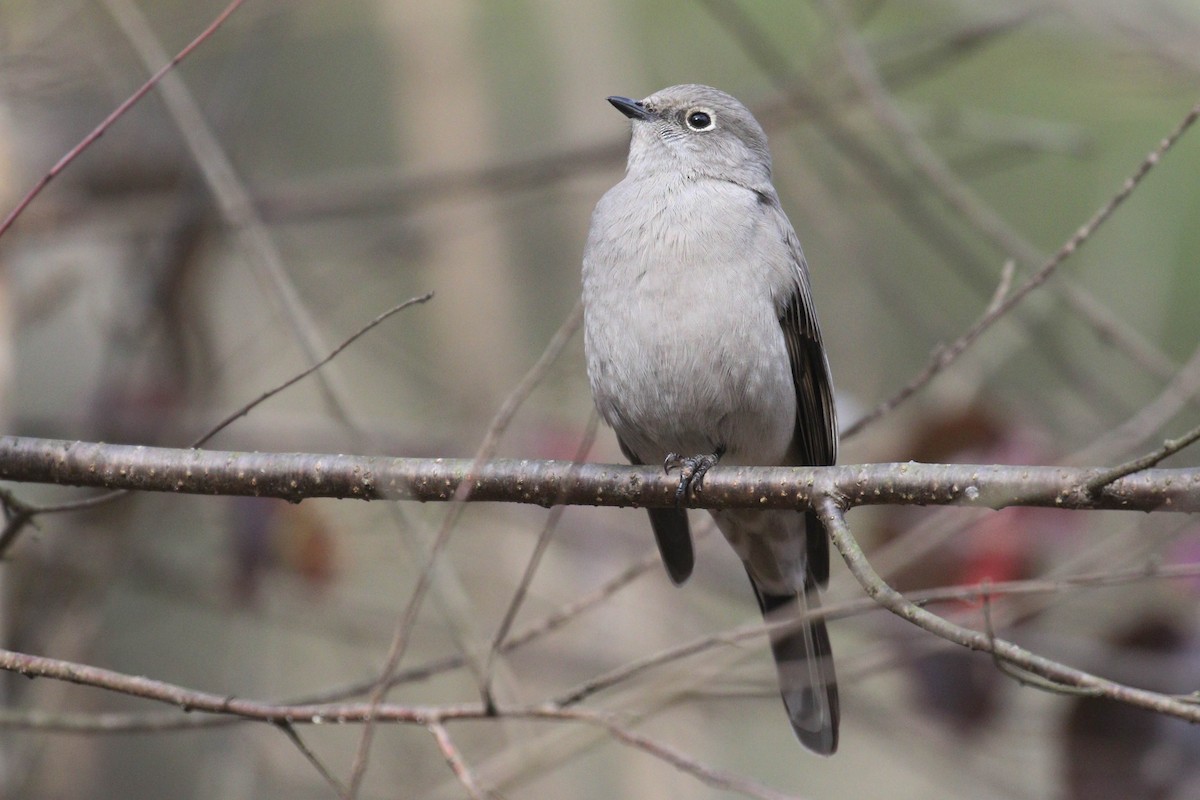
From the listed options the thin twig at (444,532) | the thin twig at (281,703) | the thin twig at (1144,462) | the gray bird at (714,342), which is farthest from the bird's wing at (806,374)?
the thin twig at (1144,462)

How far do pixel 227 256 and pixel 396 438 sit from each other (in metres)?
1.80

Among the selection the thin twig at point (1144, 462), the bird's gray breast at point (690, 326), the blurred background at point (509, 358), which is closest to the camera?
the thin twig at point (1144, 462)

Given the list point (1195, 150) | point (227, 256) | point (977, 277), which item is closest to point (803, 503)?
point (977, 277)

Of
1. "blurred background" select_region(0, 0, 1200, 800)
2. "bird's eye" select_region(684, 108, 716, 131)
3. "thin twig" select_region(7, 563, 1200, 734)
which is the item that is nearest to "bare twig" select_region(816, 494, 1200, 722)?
"thin twig" select_region(7, 563, 1200, 734)

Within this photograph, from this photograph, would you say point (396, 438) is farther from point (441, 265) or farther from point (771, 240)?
point (771, 240)

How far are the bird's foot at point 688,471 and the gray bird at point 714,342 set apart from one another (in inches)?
0.6

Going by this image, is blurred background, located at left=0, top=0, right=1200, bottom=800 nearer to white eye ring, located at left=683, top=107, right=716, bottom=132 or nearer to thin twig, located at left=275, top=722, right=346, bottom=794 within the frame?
white eye ring, located at left=683, top=107, right=716, bottom=132

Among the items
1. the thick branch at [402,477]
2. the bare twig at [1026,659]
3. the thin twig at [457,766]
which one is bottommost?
the thin twig at [457,766]

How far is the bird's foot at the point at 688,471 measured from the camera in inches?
123

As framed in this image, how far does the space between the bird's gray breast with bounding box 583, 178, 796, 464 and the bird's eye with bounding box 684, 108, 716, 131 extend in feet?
1.63

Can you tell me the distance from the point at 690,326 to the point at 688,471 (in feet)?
1.96

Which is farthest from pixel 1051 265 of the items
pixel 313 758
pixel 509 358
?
pixel 509 358

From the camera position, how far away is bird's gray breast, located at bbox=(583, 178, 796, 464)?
3631 millimetres

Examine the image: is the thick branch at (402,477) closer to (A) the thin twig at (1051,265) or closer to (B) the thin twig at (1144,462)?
(B) the thin twig at (1144,462)
